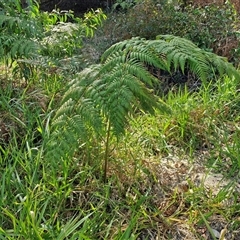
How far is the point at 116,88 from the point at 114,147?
62cm

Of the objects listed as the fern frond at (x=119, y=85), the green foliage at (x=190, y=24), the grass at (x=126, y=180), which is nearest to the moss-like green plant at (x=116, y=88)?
the fern frond at (x=119, y=85)

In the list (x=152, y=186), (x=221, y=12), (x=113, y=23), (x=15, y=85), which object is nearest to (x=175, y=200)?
(x=152, y=186)

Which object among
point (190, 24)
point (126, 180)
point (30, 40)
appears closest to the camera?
point (126, 180)

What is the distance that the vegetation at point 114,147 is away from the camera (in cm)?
171

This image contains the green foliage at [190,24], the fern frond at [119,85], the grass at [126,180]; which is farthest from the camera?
the green foliage at [190,24]

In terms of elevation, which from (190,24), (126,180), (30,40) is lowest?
(126,180)

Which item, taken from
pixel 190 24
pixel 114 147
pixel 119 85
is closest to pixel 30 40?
pixel 114 147

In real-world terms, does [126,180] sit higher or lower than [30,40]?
lower

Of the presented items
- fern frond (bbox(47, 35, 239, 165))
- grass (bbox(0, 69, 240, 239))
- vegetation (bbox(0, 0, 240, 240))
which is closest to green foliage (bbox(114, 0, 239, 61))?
vegetation (bbox(0, 0, 240, 240))

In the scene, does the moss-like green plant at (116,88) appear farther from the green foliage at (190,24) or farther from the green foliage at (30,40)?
the green foliage at (190,24)

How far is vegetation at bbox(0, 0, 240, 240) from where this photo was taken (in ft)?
5.62

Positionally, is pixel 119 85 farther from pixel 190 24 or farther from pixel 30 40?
pixel 190 24

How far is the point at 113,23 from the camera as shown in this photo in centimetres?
511

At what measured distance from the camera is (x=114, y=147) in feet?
7.28
